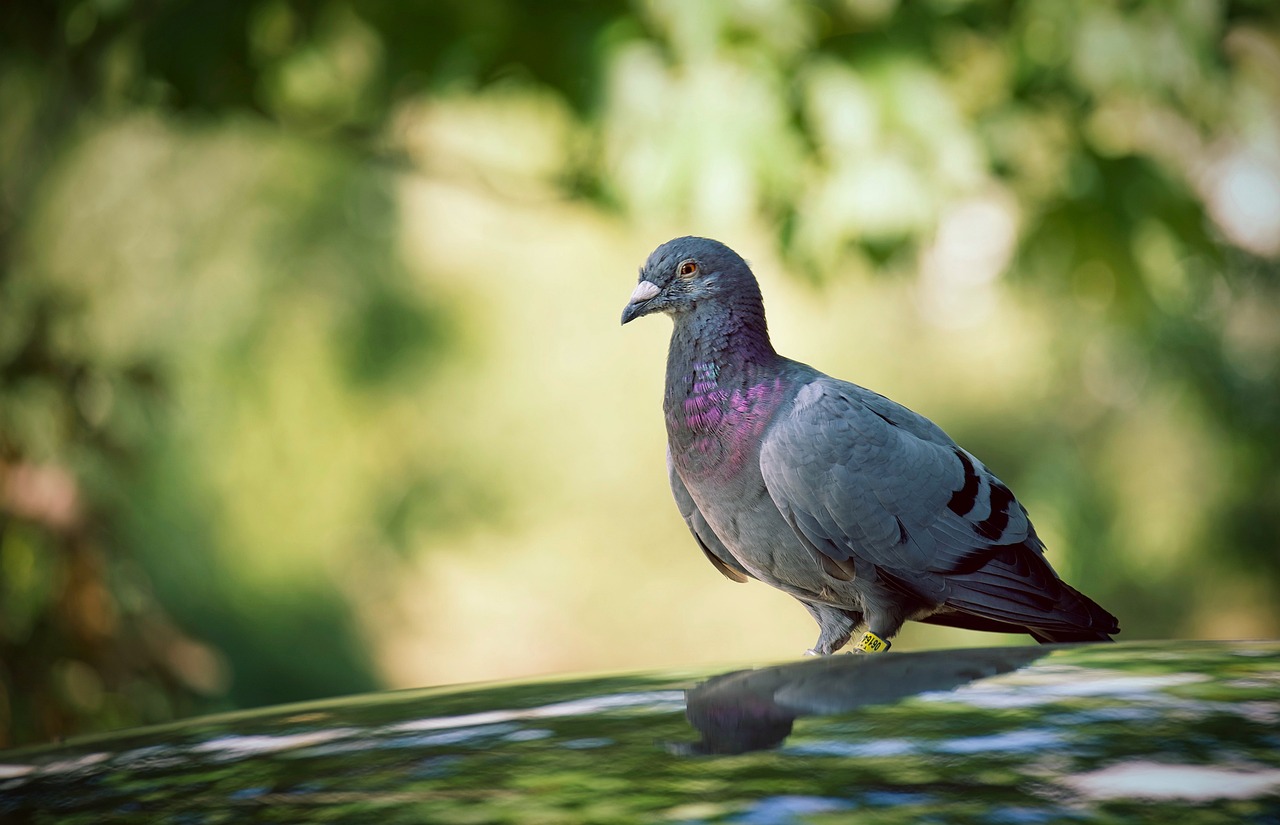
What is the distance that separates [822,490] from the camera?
1753 mm

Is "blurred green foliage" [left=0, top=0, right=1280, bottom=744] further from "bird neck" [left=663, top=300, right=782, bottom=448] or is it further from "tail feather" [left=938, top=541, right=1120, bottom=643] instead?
"tail feather" [left=938, top=541, right=1120, bottom=643]

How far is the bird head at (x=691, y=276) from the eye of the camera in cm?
176

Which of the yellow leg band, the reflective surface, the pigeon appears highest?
the pigeon

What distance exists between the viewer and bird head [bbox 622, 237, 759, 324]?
5.78ft

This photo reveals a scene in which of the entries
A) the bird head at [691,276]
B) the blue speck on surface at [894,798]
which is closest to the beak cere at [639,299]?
the bird head at [691,276]

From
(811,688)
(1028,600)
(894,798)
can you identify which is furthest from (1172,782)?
(1028,600)

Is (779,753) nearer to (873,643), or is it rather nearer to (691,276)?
(873,643)

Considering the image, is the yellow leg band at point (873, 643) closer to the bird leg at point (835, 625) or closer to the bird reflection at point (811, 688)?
the bird leg at point (835, 625)

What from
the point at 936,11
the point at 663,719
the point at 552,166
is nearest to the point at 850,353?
the point at 552,166

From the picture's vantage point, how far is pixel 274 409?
5.61 m

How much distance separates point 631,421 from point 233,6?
3.81 m

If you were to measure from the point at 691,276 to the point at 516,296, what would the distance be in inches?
195

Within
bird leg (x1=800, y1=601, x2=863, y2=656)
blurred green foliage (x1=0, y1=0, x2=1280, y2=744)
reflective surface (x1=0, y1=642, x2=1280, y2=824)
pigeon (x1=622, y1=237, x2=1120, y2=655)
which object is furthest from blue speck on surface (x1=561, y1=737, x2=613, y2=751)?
blurred green foliage (x1=0, y1=0, x2=1280, y2=744)

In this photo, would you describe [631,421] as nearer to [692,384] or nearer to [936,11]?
[936,11]
